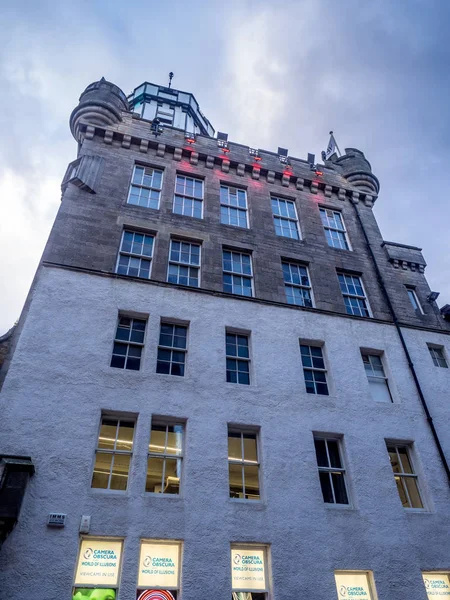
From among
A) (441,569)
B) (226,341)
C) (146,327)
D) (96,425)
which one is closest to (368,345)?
(226,341)

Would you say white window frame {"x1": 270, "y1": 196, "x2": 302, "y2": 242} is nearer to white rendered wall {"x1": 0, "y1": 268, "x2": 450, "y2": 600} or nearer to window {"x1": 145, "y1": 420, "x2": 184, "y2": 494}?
white rendered wall {"x1": 0, "y1": 268, "x2": 450, "y2": 600}

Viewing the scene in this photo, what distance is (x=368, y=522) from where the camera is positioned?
1304 centimetres

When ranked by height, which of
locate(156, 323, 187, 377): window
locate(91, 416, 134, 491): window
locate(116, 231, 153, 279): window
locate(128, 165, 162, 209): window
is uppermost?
locate(128, 165, 162, 209): window

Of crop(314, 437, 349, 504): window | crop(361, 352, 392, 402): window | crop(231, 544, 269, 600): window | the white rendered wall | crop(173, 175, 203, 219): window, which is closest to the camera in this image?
the white rendered wall

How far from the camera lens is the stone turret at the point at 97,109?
2178cm

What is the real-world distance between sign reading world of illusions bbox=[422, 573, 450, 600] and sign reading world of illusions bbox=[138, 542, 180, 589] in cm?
773

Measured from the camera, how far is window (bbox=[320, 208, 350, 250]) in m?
Answer: 22.6

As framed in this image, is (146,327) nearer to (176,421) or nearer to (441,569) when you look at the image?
(176,421)

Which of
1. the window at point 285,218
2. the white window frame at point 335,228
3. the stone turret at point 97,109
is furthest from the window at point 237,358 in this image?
the stone turret at point 97,109

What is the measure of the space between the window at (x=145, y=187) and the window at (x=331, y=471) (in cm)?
1300

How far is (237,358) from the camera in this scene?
1561 cm

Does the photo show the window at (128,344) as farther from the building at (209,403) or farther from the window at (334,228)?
the window at (334,228)

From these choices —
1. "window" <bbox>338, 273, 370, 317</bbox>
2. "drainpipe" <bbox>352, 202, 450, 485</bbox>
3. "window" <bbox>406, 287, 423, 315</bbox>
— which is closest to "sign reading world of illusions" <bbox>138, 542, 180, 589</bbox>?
"drainpipe" <bbox>352, 202, 450, 485</bbox>

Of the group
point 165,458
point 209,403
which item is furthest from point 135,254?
point 165,458
